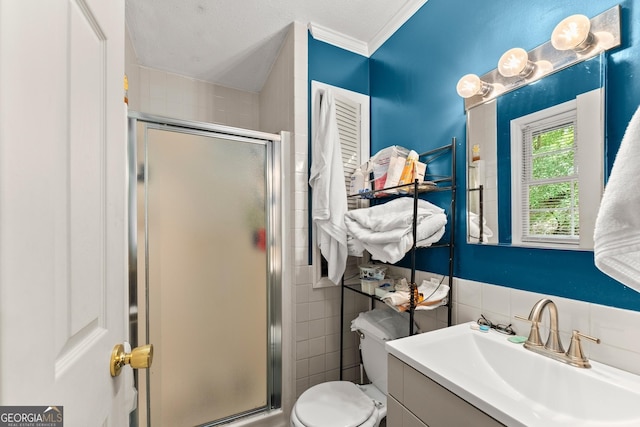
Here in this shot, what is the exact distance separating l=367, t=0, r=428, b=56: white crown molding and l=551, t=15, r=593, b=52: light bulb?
808mm

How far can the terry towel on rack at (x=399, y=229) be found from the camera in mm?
→ 1173

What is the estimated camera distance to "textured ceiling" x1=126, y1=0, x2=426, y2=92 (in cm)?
152

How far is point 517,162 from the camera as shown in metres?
1.01

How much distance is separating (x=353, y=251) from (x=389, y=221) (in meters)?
0.37

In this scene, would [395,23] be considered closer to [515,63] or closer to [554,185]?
[515,63]

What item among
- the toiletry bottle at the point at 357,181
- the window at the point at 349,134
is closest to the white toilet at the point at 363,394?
the window at the point at 349,134

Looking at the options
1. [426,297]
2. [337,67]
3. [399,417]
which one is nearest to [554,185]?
[426,297]

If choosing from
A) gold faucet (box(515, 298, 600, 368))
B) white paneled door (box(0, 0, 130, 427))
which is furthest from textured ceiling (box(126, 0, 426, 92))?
gold faucet (box(515, 298, 600, 368))

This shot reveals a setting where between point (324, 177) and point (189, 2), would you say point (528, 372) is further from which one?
point (189, 2)

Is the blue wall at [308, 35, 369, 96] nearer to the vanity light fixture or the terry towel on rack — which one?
the vanity light fixture

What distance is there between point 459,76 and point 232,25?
1.34 m

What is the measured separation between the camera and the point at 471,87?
1.13 metres

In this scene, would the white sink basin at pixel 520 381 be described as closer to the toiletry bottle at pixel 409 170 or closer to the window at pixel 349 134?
the toiletry bottle at pixel 409 170

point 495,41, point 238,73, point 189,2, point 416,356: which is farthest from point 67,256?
point 238,73
